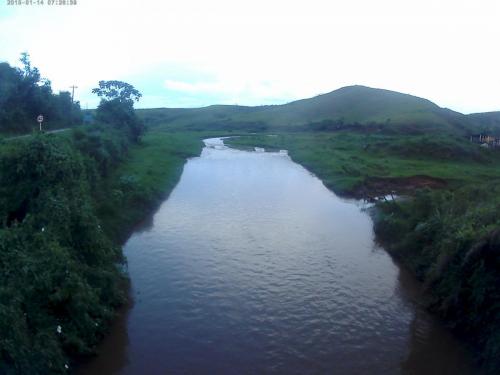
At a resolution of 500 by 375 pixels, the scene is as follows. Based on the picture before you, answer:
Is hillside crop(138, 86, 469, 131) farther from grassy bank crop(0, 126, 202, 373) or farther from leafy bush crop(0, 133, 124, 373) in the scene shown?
leafy bush crop(0, 133, 124, 373)

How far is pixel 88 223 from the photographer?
13828 millimetres

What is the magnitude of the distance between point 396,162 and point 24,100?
3206 centimetres

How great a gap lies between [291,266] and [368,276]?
9.37ft

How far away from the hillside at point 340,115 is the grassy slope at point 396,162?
91.5 ft

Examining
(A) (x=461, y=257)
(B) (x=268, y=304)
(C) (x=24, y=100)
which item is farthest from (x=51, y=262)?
(C) (x=24, y=100)

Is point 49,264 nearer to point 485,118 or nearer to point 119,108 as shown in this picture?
point 119,108

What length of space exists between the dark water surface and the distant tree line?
1582cm

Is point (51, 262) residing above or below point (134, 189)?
above

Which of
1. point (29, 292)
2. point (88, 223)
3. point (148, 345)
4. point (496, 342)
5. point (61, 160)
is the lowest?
point (148, 345)

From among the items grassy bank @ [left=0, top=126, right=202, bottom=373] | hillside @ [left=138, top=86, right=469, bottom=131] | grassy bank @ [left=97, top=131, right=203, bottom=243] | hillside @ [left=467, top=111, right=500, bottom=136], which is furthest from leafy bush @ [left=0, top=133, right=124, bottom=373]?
hillside @ [left=467, top=111, right=500, bottom=136]

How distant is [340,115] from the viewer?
10731cm

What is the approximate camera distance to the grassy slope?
34562 mm

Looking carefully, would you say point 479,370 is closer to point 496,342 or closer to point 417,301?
point 496,342

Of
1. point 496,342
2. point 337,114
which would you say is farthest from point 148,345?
point 337,114
